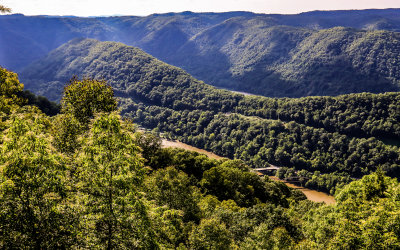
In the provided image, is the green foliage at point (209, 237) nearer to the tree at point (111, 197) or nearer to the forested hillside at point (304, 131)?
the tree at point (111, 197)

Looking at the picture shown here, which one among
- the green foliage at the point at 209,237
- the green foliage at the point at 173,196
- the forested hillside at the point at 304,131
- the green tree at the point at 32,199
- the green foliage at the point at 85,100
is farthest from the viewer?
the forested hillside at the point at 304,131

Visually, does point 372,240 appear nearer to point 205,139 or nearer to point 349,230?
point 349,230

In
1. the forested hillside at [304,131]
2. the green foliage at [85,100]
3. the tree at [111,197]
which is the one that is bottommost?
the forested hillside at [304,131]

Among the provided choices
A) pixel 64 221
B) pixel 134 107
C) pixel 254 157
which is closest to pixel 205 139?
pixel 254 157

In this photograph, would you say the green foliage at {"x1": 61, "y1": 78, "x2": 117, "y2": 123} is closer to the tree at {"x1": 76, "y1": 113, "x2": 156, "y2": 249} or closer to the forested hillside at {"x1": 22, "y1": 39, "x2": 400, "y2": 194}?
the tree at {"x1": 76, "y1": 113, "x2": 156, "y2": 249}

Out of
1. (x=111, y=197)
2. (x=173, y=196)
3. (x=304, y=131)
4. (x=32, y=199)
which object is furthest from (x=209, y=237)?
(x=304, y=131)

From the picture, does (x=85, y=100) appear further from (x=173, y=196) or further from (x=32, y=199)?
(x=32, y=199)

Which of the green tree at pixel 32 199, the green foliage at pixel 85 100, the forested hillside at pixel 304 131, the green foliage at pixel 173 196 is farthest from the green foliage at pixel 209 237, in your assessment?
the forested hillside at pixel 304 131
